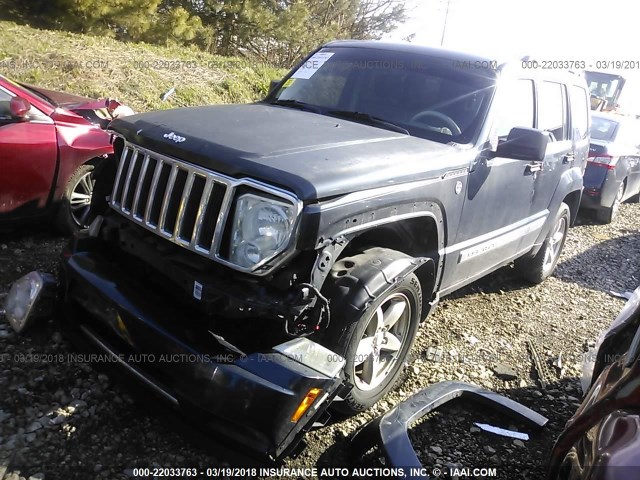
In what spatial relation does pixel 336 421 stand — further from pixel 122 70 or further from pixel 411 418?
pixel 122 70

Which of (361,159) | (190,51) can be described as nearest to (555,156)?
(361,159)

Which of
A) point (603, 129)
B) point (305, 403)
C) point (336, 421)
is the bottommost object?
point (336, 421)

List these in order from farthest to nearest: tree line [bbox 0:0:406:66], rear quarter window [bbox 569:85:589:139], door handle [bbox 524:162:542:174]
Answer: tree line [bbox 0:0:406:66]
rear quarter window [bbox 569:85:589:139]
door handle [bbox 524:162:542:174]

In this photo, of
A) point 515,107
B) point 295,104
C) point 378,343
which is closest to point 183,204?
point 378,343

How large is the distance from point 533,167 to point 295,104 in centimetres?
190

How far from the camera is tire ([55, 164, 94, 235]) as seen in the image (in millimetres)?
4688

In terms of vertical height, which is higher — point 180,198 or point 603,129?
point 180,198

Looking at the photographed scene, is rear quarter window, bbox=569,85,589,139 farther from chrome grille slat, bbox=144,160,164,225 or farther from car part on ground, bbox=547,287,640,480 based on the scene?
chrome grille slat, bbox=144,160,164,225

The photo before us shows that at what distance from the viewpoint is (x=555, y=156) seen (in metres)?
4.70

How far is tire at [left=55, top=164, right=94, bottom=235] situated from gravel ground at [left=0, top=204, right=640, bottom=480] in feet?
0.62

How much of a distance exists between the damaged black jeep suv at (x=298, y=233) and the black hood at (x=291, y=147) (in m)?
0.01

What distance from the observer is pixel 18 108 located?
4.39 meters

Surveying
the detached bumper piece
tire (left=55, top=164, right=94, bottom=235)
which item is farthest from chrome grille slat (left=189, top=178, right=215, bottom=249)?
tire (left=55, top=164, right=94, bottom=235)

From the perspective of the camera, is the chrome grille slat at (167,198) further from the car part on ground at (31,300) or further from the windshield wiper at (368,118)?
the windshield wiper at (368,118)
